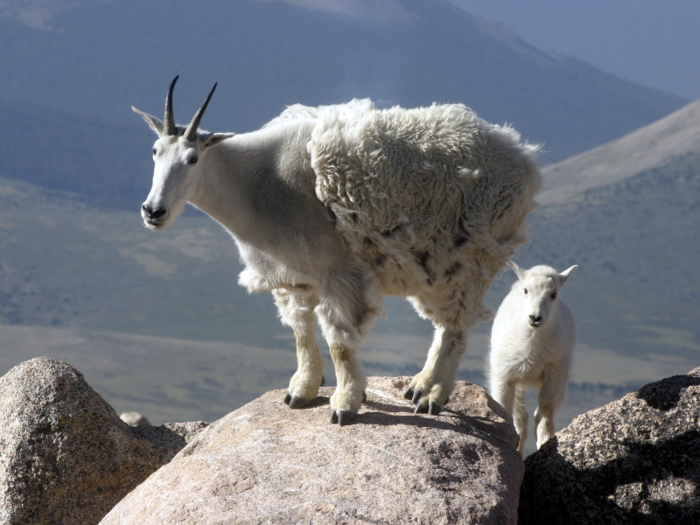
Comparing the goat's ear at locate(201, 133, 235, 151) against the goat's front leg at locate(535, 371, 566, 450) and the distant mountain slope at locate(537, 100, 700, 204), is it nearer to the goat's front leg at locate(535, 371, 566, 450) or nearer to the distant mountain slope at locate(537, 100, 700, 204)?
the goat's front leg at locate(535, 371, 566, 450)

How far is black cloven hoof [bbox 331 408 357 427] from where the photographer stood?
619 cm

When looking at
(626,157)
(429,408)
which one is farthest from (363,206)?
(626,157)

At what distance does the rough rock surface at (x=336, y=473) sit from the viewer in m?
4.73

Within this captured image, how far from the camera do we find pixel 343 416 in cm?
620

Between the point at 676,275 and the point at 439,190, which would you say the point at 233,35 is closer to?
the point at 676,275

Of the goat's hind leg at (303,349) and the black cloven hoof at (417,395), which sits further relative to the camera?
the black cloven hoof at (417,395)

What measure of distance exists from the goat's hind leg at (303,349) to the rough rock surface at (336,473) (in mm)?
154

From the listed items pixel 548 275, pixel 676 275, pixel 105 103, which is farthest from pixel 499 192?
pixel 105 103

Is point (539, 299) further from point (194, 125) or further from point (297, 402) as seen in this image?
point (194, 125)

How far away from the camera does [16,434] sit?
263 inches

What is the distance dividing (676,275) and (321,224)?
12188cm

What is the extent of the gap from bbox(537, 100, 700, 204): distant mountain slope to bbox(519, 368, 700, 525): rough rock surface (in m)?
112

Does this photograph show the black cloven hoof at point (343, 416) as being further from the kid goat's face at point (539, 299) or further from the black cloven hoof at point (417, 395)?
the kid goat's face at point (539, 299)

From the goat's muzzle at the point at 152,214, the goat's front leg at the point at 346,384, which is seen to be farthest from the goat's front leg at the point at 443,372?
the goat's muzzle at the point at 152,214
